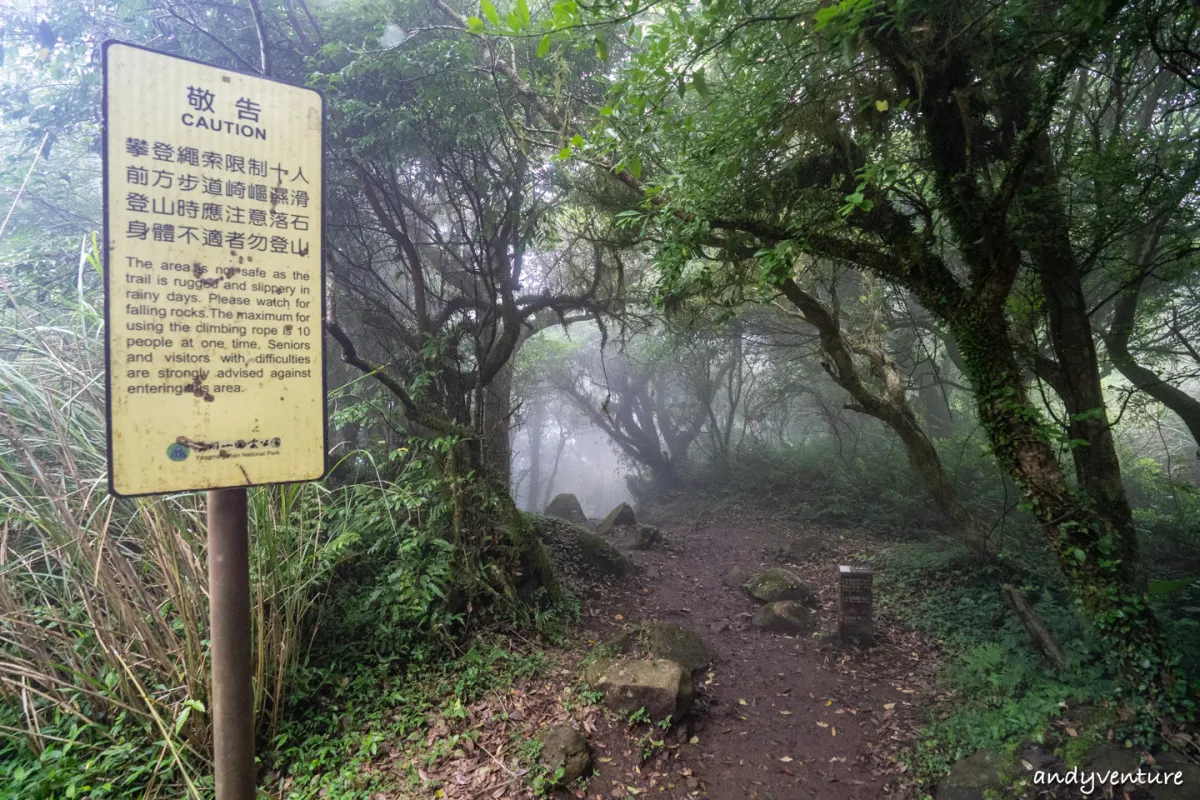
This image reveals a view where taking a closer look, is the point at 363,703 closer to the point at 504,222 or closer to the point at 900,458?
the point at 504,222

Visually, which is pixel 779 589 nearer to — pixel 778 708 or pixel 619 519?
pixel 778 708

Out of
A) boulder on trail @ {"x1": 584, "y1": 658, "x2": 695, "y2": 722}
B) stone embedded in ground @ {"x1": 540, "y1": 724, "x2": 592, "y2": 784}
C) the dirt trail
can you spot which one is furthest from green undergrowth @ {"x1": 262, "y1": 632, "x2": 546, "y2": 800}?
the dirt trail

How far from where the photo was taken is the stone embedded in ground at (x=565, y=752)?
3.36m

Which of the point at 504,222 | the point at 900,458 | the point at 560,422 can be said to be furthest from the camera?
the point at 560,422

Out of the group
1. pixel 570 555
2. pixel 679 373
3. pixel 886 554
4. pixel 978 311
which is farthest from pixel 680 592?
pixel 679 373

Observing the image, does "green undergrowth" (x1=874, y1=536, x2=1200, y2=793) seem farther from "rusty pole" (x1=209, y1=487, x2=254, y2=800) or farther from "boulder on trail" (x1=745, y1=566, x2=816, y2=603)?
"rusty pole" (x1=209, y1=487, x2=254, y2=800)

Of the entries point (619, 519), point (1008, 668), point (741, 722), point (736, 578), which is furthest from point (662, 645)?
point (619, 519)

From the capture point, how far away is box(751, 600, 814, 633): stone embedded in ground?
5.96 m

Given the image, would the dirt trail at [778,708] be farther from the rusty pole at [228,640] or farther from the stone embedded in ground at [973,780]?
Result: the rusty pole at [228,640]

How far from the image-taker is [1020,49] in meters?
3.45

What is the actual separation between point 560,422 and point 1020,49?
988 inches

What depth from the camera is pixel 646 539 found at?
9844mm

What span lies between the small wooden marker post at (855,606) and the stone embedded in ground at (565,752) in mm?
3144

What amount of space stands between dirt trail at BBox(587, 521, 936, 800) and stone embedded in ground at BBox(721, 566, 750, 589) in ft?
0.56
